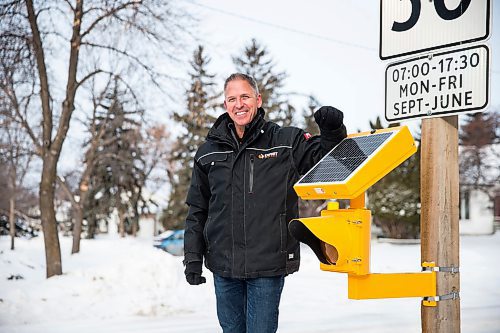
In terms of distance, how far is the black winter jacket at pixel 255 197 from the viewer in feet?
9.55

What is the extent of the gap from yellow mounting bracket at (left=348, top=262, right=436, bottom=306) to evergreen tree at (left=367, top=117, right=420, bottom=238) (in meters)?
22.5

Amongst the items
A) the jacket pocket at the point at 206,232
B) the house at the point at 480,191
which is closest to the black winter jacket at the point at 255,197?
the jacket pocket at the point at 206,232

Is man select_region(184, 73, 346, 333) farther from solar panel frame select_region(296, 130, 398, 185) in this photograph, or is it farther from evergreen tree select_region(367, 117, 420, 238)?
evergreen tree select_region(367, 117, 420, 238)

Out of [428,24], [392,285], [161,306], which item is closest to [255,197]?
[392,285]

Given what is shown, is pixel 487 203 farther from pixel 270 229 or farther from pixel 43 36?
pixel 270 229

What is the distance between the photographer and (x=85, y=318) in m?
7.23

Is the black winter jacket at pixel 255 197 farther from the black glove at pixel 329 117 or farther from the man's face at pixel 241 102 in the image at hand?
the black glove at pixel 329 117

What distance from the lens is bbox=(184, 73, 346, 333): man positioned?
2.92 metres

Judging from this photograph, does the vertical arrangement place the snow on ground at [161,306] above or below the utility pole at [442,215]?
below

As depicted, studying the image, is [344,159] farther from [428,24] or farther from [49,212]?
[49,212]

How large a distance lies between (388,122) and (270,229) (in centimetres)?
94

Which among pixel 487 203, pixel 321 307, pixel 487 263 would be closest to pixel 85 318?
pixel 321 307

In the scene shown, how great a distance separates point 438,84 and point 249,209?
1.15 meters

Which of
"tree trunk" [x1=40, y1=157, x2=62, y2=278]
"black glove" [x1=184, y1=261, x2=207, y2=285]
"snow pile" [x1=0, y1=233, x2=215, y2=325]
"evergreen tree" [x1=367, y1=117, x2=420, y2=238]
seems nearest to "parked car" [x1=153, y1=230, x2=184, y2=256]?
"evergreen tree" [x1=367, y1=117, x2=420, y2=238]
